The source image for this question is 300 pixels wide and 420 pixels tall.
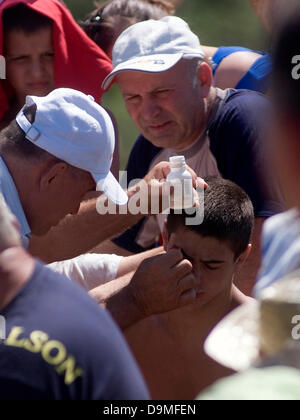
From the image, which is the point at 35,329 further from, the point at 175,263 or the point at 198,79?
the point at 198,79

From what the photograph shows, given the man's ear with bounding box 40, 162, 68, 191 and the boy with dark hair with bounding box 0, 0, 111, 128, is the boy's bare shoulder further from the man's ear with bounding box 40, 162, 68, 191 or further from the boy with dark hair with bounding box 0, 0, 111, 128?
the boy with dark hair with bounding box 0, 0, 111, 128

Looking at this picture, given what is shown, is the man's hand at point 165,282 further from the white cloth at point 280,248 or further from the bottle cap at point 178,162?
the white cloth at point 280,248

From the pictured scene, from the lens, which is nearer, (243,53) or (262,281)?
(262,281)

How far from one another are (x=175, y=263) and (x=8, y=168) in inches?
23.9

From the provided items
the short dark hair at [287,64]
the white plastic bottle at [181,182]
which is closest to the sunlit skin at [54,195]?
the white plastic bottle at [181,182]

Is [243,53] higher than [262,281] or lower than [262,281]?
lower

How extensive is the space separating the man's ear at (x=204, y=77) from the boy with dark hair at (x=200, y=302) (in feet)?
1.72

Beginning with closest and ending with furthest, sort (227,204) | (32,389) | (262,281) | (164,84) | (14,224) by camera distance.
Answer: (262,281), (32,389), (14,224), (227,204), (164,84)

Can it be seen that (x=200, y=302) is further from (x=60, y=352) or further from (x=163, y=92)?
(x=60, y=352)

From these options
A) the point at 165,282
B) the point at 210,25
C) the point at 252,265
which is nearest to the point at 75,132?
the point at 165,282

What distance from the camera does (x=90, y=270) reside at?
11.0 ft

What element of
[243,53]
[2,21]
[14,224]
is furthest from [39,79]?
[14,224]

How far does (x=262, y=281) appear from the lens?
1552mm

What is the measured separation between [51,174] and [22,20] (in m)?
1.29
